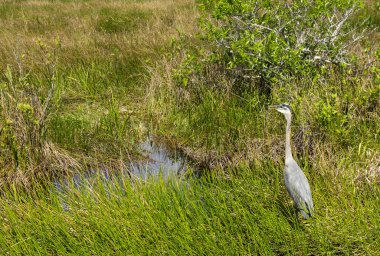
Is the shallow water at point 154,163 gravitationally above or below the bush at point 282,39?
below

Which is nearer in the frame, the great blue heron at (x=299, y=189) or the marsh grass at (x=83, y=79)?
the great blue heron at (x=299, y=189)

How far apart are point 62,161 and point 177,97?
2.09 m

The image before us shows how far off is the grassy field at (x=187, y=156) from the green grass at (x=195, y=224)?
0.01m

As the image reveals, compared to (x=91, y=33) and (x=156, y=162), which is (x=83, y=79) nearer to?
(x=156, y=162)

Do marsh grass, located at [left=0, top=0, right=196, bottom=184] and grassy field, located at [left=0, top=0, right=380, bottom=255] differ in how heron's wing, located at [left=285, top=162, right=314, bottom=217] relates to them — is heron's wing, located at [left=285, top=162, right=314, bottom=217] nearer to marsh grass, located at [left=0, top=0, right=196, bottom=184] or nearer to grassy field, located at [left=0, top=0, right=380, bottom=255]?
grassy field, located at [left=0, top=0, right=380, bottom=255]

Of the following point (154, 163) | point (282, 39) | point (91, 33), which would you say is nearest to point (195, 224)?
point (154, 163)

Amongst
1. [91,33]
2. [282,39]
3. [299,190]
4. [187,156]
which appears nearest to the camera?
[299,190]

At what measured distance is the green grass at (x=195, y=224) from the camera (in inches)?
124

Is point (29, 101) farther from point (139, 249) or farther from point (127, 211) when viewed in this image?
point (139, 249)

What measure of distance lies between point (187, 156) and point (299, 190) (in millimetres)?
2352

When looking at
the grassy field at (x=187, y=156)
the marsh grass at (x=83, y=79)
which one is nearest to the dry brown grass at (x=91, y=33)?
the marsh grass at (x=83, y=79)

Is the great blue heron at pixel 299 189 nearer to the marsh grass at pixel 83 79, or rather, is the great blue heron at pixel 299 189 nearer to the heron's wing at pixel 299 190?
the heron's wing at pixel 299 190

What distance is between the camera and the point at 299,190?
3301 millimetres

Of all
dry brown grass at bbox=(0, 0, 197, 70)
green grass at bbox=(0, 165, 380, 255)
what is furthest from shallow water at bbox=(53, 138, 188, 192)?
dry brown grass at bbox=(0, 0, 197, 70)
